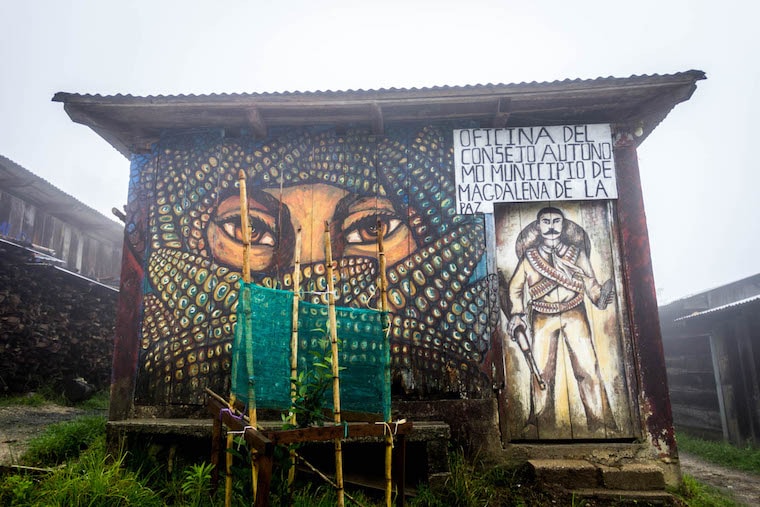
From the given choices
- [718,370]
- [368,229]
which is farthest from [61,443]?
[718,370]

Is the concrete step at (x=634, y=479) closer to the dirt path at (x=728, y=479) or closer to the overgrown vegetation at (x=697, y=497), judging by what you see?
the overgrown vegetation at (x=697, y=497)

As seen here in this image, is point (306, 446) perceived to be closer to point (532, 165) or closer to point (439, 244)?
point (439, 244)

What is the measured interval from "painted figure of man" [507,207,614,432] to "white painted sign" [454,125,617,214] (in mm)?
343

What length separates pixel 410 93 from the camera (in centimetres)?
510

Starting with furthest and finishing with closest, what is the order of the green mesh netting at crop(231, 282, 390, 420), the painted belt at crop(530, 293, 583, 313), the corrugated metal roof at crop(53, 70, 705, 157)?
the painted belt at crop(530, 293, 583, 313), the corrugated metal roof at crop(53, 70, 705, 157), the green mesh netting at crop(231, 282, 390, 420)

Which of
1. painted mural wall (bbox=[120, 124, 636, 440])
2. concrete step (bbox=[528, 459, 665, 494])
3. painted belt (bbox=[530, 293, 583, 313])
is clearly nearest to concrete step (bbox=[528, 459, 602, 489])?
concrete step (bbox=[528, 459, 665, 494])

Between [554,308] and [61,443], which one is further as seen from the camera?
[554,308]

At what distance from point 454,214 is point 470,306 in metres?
1.04

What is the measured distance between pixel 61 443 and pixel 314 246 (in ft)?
10.8

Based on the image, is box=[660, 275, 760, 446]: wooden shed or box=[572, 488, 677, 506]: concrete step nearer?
box=[572, 488, 677, 506]: concrete step

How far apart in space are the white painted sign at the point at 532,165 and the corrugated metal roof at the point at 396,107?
0.53 ft

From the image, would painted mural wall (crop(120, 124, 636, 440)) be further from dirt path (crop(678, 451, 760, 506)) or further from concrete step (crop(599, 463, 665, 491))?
dirt path (crop(678, 451, 760, 506))

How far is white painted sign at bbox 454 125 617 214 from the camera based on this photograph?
17.9 ft

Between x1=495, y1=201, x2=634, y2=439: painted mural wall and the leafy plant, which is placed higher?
x1=495, y1=201, x2=634, y2=439: painted mural wall
